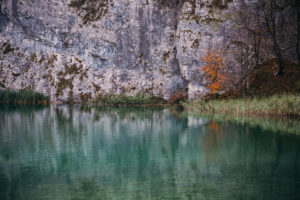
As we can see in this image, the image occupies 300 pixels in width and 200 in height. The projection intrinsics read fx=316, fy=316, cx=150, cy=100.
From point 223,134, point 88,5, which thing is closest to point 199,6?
point 88,5

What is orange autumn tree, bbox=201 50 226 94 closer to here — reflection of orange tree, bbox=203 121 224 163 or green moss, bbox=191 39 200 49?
green moss, bbox=191 39 200 49

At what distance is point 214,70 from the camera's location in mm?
26312

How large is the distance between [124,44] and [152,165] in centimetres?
2906

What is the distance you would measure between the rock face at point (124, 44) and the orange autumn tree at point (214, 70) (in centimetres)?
54

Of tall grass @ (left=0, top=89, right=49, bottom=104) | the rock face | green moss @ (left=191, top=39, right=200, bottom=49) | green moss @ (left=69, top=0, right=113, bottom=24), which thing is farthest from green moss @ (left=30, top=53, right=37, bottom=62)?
green moss @ (left=191, top=39, right=200, bottom=49)

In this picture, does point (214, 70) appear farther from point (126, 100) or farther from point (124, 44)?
point (124, 44)

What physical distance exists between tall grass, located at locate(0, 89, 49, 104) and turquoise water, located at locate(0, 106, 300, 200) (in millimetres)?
25189

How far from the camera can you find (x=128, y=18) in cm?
3491

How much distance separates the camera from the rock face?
26.2 metres

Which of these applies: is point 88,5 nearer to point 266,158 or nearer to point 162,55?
point 162,55

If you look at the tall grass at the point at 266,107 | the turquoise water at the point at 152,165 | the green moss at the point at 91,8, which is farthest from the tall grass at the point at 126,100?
the turquoise water at the point at 152,165

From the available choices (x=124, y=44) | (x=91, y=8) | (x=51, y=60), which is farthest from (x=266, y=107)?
(x=51, y=60)

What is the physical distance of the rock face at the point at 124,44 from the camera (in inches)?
1031

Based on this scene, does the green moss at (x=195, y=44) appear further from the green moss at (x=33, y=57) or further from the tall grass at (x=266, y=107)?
the green moss at (x=33, y=57)
